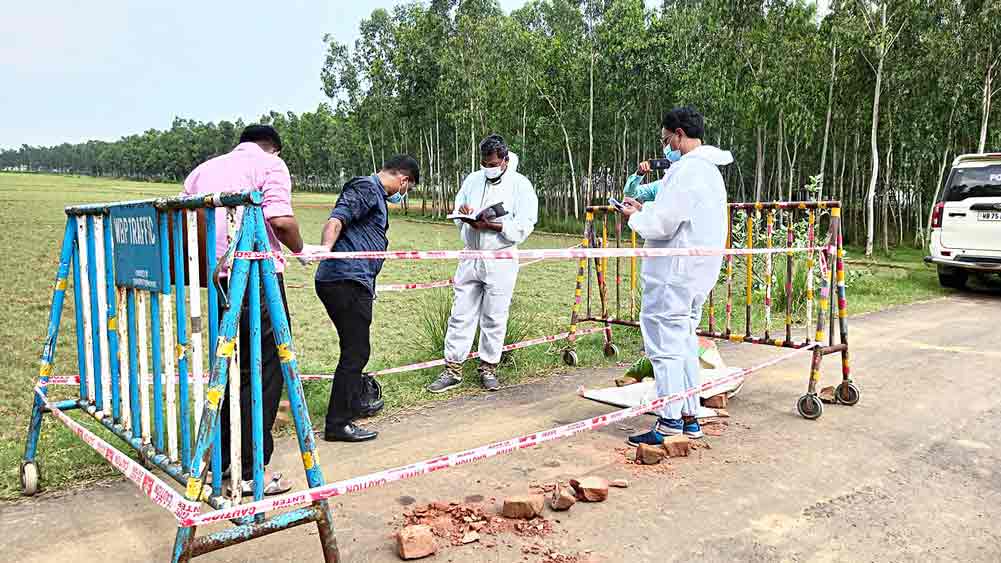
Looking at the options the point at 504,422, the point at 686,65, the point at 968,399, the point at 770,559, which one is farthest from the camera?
the point at 686,65

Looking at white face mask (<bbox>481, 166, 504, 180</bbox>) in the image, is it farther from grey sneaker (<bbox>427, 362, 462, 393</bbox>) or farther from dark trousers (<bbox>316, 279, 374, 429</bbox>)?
dark trousers (<bbox>316, 279, 374, 429</bbox>)

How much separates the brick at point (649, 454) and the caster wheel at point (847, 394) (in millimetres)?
1936

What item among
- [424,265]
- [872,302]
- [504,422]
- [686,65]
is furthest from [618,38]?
[504,422]

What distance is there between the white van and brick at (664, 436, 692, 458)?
926 cm

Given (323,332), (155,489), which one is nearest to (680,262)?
(155,489)

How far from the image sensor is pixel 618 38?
3045cm

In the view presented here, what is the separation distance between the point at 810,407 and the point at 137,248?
13.4ft

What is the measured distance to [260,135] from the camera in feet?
13.0

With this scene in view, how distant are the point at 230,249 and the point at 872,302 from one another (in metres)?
10.3

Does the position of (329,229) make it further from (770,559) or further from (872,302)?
(872,302)

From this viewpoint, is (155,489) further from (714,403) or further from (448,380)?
(714,403)

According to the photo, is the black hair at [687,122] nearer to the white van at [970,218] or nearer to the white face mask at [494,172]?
the white face mask at [494,172]

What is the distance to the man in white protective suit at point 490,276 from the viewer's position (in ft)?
18.7

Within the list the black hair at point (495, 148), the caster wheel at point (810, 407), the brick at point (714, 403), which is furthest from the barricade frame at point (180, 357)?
the caster wheel at point (810, 407)
